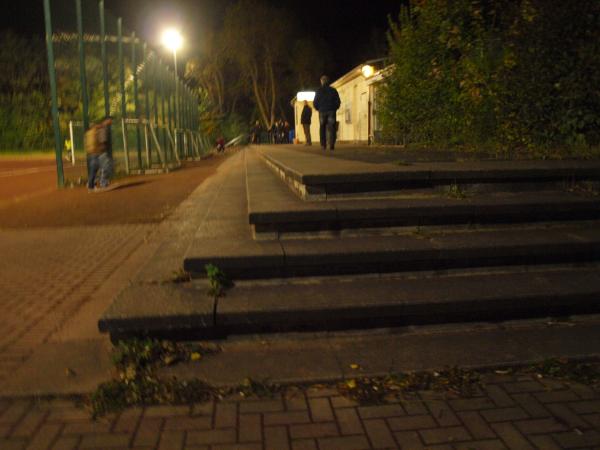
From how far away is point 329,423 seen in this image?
276 cm

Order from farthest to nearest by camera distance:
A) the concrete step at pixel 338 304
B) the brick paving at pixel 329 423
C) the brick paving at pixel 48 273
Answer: the brick paving at pixel 48 273 → the concrete step at pixel 338 304 → the brick paving at pixel 329 423

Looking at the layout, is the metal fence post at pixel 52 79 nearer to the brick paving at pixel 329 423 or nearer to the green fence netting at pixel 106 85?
the green fence netting at pixel 106 85

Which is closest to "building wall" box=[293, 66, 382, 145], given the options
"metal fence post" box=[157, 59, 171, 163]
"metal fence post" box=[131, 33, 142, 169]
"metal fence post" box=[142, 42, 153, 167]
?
"metal fence post" box=[157, 59, 171, 163]

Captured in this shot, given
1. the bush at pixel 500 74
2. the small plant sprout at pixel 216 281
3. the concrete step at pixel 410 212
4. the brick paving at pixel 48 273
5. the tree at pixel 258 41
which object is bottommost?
the brick paving at pixel 48 273

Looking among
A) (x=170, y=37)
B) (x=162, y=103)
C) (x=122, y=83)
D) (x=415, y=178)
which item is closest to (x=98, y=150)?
(x=122, y=83)

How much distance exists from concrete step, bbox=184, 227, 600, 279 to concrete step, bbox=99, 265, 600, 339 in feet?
0.42

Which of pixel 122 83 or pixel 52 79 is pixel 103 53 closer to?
pixel 122 83

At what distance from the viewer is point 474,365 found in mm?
3260

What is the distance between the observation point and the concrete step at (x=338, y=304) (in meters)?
3.59

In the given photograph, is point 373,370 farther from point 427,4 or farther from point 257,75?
point 257,75

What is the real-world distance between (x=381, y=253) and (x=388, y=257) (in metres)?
0.07

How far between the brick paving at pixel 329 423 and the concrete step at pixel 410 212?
1836mm

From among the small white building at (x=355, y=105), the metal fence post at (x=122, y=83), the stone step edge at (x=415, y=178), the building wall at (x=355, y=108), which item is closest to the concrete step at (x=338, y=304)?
the stone step edge at (x=415, y=178)

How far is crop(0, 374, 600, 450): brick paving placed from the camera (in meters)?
2.59
